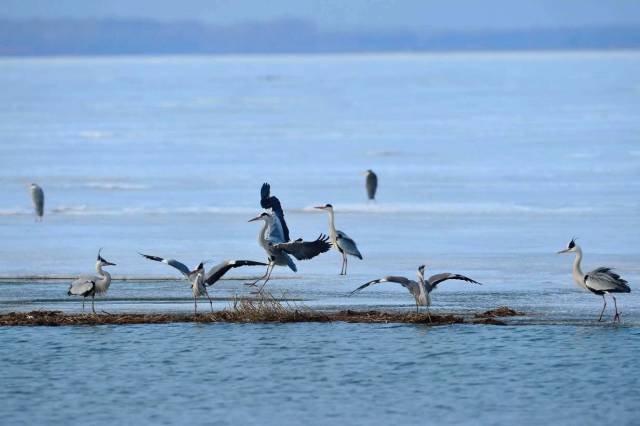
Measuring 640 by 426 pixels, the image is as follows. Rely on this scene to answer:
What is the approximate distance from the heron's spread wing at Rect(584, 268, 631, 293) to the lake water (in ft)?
1.00

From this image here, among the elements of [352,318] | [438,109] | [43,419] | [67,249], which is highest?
[438,109]

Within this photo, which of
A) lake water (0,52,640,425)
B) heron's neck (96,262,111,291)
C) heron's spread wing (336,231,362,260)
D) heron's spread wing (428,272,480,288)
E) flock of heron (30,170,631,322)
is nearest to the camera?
lake water (0,52,640,425)

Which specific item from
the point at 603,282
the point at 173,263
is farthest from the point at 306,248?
the point at 603,282

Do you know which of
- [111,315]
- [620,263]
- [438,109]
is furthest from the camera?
[438,109]

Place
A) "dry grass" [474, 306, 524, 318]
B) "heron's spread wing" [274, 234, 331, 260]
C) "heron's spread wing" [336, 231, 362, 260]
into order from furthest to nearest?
1. "heron's spread wing" [336, 231, 362, 260]
2. "heron's spread wing" [274, 234, 331, 260]
3. "dry grass" [474, 306, 524, 318]

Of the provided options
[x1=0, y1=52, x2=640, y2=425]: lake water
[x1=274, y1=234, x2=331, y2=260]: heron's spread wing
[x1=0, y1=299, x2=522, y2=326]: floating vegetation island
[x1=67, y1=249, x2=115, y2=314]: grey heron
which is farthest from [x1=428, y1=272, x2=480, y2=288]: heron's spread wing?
[x1=67, y1=249, x2=115, y2=314]: grey heron

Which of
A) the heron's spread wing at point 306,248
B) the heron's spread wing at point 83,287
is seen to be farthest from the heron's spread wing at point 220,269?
the heron's spread wing at point 83,287

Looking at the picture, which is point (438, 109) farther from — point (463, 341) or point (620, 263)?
point (463, 341)

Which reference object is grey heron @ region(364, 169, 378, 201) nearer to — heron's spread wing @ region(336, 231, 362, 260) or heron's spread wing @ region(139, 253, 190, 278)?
heron's spread wing @ region(336, 231, 362, 260)

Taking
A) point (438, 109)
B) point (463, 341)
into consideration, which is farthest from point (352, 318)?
point (438, 109)

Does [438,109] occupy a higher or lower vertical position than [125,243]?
higher

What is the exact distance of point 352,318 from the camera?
11.6 metres

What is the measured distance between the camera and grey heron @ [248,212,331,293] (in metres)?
12.7

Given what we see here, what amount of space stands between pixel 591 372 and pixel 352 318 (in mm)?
2429
